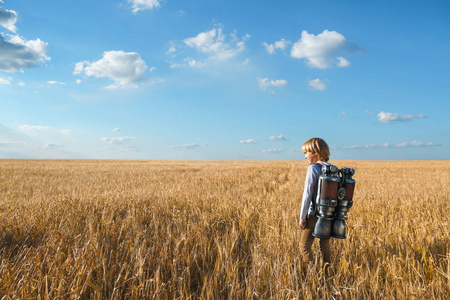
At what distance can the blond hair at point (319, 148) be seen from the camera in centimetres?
285

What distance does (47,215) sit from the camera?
404 cm

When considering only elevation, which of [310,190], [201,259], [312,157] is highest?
[312,157]

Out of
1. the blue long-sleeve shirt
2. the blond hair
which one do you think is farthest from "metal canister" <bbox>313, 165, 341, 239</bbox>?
the blond hair

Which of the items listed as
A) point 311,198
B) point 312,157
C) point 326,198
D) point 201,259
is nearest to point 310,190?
point 311,198

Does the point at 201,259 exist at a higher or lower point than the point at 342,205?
lower

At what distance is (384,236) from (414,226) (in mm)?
940

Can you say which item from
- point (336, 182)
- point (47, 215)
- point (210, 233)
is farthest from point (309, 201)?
point (47, 215)

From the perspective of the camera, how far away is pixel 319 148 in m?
2.85

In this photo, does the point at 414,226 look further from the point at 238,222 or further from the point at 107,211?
the point at 107,211

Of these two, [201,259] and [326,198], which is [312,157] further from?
[201,259]

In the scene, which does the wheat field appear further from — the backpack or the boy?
the backpack

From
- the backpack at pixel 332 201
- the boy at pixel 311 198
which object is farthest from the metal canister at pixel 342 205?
the boy at pixel 311 198

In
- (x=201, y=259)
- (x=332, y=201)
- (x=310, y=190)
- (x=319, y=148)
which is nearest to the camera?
(x=332, y=201)

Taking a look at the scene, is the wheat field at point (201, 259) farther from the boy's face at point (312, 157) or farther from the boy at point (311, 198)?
the boy's face at point (312, 157)
